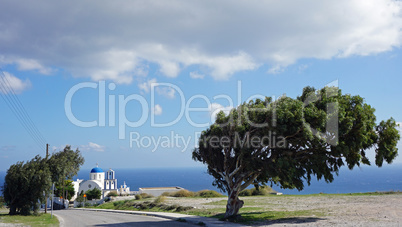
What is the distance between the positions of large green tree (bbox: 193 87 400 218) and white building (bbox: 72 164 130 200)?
202ft

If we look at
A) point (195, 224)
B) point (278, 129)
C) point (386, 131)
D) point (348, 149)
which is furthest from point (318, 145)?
point (195, 224)

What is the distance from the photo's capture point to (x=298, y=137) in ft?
73.7

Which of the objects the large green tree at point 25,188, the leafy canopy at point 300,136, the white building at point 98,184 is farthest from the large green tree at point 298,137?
the white building at point 98,184

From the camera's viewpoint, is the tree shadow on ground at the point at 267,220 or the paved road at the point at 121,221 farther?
the paved road at the point at 121,221

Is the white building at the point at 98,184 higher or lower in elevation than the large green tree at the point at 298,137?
lower

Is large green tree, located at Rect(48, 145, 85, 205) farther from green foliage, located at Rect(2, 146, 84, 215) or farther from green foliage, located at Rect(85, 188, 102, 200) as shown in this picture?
green foliage, located at Rect(85, 188, 102, 200)

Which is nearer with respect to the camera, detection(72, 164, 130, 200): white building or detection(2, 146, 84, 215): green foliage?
detection(2, 146, 84, 215): green foliage

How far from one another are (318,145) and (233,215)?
7758mm

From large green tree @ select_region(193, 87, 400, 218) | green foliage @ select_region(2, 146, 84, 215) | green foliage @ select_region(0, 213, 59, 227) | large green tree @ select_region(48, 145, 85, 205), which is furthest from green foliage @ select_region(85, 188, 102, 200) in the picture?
large green tree @ select_region(193, 87, 400, 218)

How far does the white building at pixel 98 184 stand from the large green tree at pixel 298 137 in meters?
61.6

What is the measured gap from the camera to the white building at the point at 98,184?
8847 centimetres

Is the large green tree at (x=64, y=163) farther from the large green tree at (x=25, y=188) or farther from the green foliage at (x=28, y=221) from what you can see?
the green foliage at (x=28, y=221)

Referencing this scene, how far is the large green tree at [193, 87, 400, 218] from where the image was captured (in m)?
21.6

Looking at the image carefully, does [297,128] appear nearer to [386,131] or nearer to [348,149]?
[348,149]
